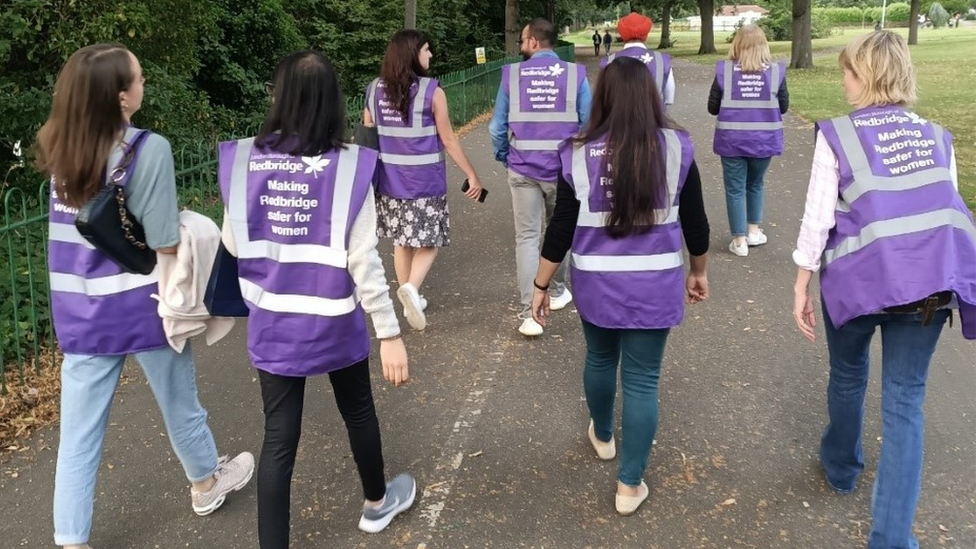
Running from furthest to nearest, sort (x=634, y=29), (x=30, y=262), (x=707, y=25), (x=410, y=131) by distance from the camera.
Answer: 1. (x=707, y=25)
2. (x=634, y=29)
3. (x=410, y=131)
4. (x=30, y=262)

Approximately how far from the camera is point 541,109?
5086 millimetres

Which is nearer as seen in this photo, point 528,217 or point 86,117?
point 86,117

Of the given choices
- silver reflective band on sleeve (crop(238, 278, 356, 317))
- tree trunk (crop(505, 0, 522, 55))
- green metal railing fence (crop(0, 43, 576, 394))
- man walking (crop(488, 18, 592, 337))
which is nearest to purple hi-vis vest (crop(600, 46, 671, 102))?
man walking (crop(488, 18, 592, 337))

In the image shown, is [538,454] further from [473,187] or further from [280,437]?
[473,187]

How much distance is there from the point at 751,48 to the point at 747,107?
0.44 m

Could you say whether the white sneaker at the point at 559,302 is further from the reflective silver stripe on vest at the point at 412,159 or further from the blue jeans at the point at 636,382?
the blue jeans at the point at 636,382

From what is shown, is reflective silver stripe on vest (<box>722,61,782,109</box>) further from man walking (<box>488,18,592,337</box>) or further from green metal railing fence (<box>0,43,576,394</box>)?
green metal railing fence (<box>0,43,576,394</box>)

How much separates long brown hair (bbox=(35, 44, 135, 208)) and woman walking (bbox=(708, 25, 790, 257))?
4.84 metres

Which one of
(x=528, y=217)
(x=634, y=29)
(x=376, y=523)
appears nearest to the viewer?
(x=376, y=523)

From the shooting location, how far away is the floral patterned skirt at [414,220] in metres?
5.21

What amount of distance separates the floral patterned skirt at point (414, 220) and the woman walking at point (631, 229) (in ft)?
6.31

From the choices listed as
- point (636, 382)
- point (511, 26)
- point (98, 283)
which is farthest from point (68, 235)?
point (511, 26)

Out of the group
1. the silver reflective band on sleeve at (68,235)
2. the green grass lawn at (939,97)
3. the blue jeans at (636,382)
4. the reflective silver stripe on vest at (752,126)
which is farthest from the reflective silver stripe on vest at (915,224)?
the green grass lawn at (939,97)

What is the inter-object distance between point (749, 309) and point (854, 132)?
2.98 meters
